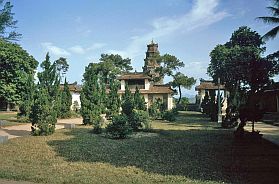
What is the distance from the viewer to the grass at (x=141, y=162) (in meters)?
8.02

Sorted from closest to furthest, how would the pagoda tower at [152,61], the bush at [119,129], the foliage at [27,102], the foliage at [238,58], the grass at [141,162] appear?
1. the grass at [141,162]
2. the bush at [119,129]
3. the foliage at [27,102]
4. the foliage at [238,58]
5. the pagoda tower at [152,61]

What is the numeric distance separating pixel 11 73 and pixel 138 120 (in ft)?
93.4

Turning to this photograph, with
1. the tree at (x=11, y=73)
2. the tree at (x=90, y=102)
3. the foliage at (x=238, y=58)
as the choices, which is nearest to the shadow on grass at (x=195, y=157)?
the tree at (x=90, y=102)

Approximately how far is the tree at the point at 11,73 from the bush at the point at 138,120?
26.1m

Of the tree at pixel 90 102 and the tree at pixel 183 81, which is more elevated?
the tree at pixel 183 81

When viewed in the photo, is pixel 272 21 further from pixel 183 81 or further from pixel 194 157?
pixel 183 81

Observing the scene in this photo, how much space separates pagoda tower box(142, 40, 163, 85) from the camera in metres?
68.1

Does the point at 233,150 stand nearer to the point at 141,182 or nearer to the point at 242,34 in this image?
the point at 141,182

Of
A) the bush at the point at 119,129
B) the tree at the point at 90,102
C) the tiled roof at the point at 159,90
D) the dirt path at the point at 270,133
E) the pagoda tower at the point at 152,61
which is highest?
the pagoda tower at the point at 152,61

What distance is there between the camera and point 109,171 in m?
8.81

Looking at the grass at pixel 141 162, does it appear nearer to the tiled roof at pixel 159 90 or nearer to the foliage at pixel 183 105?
the tiled roof at pixel 159 90

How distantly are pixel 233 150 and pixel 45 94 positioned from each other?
11546 millimetres

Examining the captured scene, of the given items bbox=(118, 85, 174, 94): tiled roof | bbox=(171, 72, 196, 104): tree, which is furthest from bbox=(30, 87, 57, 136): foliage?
bbox=(171, 72, 196, 104): tree

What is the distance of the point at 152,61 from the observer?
6906 cm
